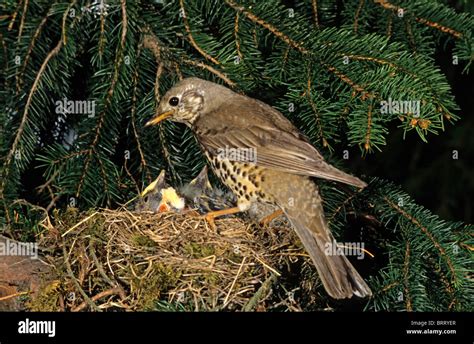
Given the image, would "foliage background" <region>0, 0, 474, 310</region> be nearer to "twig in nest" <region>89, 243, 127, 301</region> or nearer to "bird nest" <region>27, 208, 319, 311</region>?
"bird nest" <region>27, 208, 319, 311</region>

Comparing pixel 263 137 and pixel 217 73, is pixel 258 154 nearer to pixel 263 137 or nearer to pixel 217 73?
pixel 263 137

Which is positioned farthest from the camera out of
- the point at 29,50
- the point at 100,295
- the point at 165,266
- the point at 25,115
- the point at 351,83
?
the point at 29,50

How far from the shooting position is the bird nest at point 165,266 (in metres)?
4.00

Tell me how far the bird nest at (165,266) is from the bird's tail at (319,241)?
0.50 ft

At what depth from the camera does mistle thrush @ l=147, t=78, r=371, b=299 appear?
14.5ft

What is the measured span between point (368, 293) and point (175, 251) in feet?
3.30

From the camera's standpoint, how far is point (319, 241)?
4398mm

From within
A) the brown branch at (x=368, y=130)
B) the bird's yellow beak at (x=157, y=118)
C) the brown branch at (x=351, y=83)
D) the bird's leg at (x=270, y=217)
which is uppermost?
the brown branch at (x=351, y=83)

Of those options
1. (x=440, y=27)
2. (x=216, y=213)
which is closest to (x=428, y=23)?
(x=440, y=27)

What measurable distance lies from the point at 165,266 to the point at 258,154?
1042 mm

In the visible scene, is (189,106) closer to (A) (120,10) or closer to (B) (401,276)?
(A) (120,10)

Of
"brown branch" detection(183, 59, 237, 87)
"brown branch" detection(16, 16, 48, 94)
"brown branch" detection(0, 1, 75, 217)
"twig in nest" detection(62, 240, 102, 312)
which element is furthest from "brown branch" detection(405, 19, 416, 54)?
"twig in nest" detection(62, 240, 102, 312)

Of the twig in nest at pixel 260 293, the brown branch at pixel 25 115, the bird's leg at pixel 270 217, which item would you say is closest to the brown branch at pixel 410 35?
the bird's leg at pixel 270 217

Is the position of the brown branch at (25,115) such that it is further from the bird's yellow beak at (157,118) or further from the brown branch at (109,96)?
the bird's yellow beak at (157,118)
